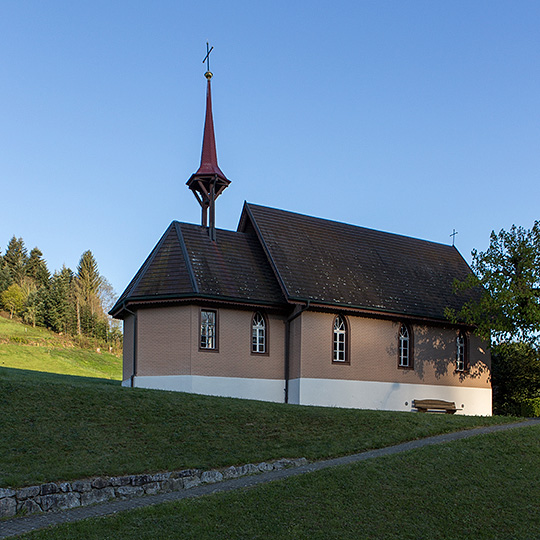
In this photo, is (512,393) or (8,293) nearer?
(512,393)

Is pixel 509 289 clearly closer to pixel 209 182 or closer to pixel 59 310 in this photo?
pixel 209 182

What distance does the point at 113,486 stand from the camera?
11.8 m

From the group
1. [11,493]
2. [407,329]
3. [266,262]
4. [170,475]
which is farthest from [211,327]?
[11,493]

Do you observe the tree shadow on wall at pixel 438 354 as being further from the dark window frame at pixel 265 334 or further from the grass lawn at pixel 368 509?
the grass lawn at pixel 368 509

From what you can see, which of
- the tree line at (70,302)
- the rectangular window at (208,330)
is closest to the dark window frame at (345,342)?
the rectangular window at (208,330)

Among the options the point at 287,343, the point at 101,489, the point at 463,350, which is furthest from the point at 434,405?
the point at 101,489

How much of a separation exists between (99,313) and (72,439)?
58.9 metres

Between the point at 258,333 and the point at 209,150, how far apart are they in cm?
870

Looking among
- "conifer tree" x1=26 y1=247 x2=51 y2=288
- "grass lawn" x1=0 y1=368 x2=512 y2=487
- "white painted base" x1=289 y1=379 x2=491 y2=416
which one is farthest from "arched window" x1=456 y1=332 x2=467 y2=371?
"conifer tree" x1=26 y1=247 x2=51 y2=288

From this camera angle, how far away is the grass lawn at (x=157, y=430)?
41.7ft

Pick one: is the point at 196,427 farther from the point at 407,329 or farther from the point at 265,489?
the point at 407,329

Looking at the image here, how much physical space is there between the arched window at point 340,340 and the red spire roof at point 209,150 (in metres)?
7.78

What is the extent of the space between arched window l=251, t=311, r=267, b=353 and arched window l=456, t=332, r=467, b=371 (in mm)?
9161

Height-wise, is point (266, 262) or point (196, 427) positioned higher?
point (266, 262)
